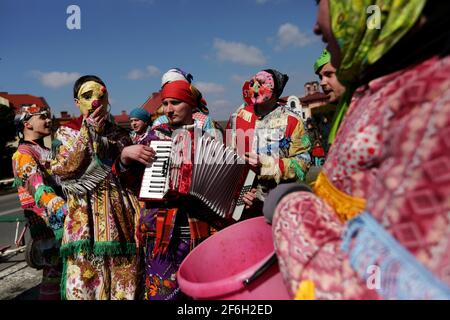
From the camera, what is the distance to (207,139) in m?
2.45

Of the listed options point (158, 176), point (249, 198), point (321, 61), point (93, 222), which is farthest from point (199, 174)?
point (321, 61)

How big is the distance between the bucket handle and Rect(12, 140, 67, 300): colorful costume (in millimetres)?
2436

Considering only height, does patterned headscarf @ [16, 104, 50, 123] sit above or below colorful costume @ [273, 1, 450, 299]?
above

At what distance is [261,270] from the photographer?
1.09m

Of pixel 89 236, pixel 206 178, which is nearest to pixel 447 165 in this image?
pixel 206 178

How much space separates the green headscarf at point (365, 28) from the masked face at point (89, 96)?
2213mm

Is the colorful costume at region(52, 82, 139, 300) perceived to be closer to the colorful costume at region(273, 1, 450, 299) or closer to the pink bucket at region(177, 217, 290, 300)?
the pink bucket at region(177, 217, 290, 300)

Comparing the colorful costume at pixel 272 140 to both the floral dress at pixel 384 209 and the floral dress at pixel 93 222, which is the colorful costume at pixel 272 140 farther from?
the floral dress at pixel 384 209

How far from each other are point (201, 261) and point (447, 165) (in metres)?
1.03

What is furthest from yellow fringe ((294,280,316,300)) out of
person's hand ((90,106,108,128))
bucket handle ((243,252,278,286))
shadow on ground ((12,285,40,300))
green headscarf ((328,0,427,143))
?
shadow on ground ((12,285,40,300))

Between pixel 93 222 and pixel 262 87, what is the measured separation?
1.92 m

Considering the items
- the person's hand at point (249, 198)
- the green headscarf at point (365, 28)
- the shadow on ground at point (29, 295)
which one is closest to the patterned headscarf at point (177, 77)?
the person's hand at point (249, 198)

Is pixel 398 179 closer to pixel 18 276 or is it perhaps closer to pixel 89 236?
pixel 89 236

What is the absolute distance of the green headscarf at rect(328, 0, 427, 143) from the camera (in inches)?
33.5
